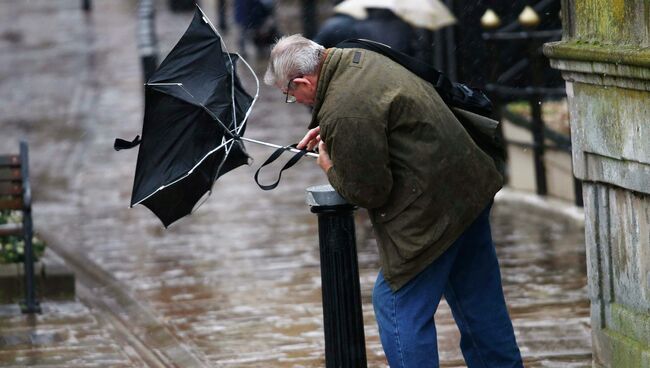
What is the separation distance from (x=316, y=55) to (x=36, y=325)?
11.7 feet

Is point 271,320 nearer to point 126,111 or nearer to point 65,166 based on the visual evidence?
point 65,166

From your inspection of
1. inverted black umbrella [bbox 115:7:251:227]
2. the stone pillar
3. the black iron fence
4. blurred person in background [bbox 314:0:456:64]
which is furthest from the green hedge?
the black iron fence

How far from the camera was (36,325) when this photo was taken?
7844 millimetres

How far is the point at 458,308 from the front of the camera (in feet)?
17.6

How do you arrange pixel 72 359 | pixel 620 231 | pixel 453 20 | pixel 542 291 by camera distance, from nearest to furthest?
pixel 620 231 < pixel 72 359 < pixel 542 291 < pixel 453 20

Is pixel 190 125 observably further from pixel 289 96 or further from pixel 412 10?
pixel 412 10

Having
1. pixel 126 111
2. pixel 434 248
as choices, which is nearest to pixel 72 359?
pixel 434 248

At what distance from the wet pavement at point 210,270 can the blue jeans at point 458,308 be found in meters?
1.34

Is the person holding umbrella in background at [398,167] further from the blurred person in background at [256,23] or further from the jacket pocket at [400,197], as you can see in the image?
the blurred person in background at [256,23]

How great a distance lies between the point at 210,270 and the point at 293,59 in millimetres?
4630

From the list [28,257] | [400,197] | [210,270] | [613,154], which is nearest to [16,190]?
[28,257]

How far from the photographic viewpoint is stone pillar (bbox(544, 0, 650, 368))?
16.6ft

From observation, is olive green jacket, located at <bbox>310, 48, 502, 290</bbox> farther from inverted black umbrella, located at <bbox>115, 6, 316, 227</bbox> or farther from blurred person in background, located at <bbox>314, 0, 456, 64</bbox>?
blurred person in background, located at <bbox>314, 0, 456, 64</bbox>

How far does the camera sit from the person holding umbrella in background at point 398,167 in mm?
4855
